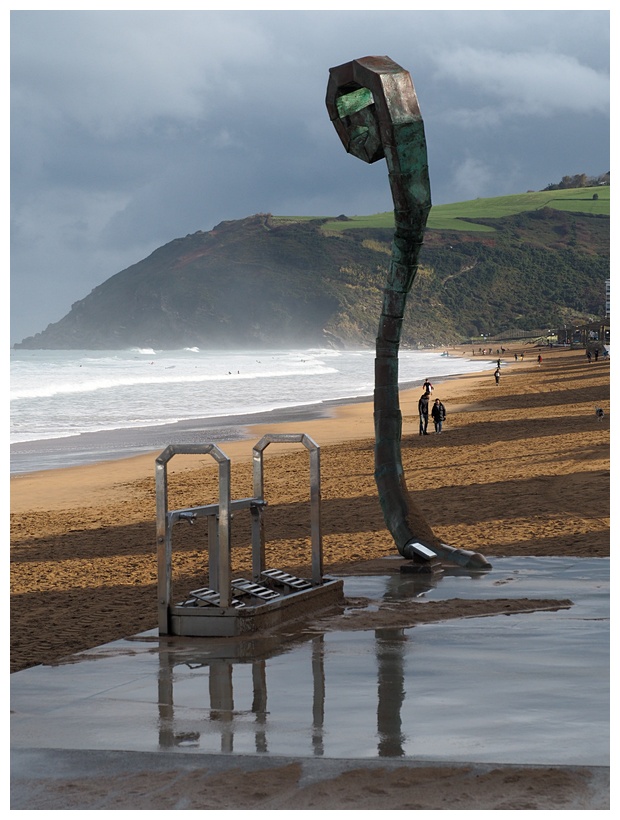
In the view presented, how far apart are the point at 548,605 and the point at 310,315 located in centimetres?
16601

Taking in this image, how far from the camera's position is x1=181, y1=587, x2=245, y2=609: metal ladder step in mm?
7668

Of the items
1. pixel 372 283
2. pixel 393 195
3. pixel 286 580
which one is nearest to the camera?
pixel 286 580

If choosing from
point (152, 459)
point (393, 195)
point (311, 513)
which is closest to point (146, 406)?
point (152, 459)

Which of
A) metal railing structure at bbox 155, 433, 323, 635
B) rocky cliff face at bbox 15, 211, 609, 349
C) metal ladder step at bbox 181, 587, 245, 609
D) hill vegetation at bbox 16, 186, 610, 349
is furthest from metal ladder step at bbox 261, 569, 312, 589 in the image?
rocky cliff face at bbox 15, 211, 609, 349

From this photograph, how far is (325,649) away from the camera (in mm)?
7137

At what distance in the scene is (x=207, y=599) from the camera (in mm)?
7684

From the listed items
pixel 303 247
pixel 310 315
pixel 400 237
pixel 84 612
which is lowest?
pixel 84 612

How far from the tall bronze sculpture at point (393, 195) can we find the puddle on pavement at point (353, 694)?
2110 millimetres

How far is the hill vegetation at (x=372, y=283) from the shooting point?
547 ft

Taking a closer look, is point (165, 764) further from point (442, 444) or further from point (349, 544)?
point (442, 444)

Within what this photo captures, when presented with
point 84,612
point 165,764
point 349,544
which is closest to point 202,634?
point 84,612

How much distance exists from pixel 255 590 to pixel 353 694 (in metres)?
2.03

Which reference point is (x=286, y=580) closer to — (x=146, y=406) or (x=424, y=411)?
(x=424, y=411)
